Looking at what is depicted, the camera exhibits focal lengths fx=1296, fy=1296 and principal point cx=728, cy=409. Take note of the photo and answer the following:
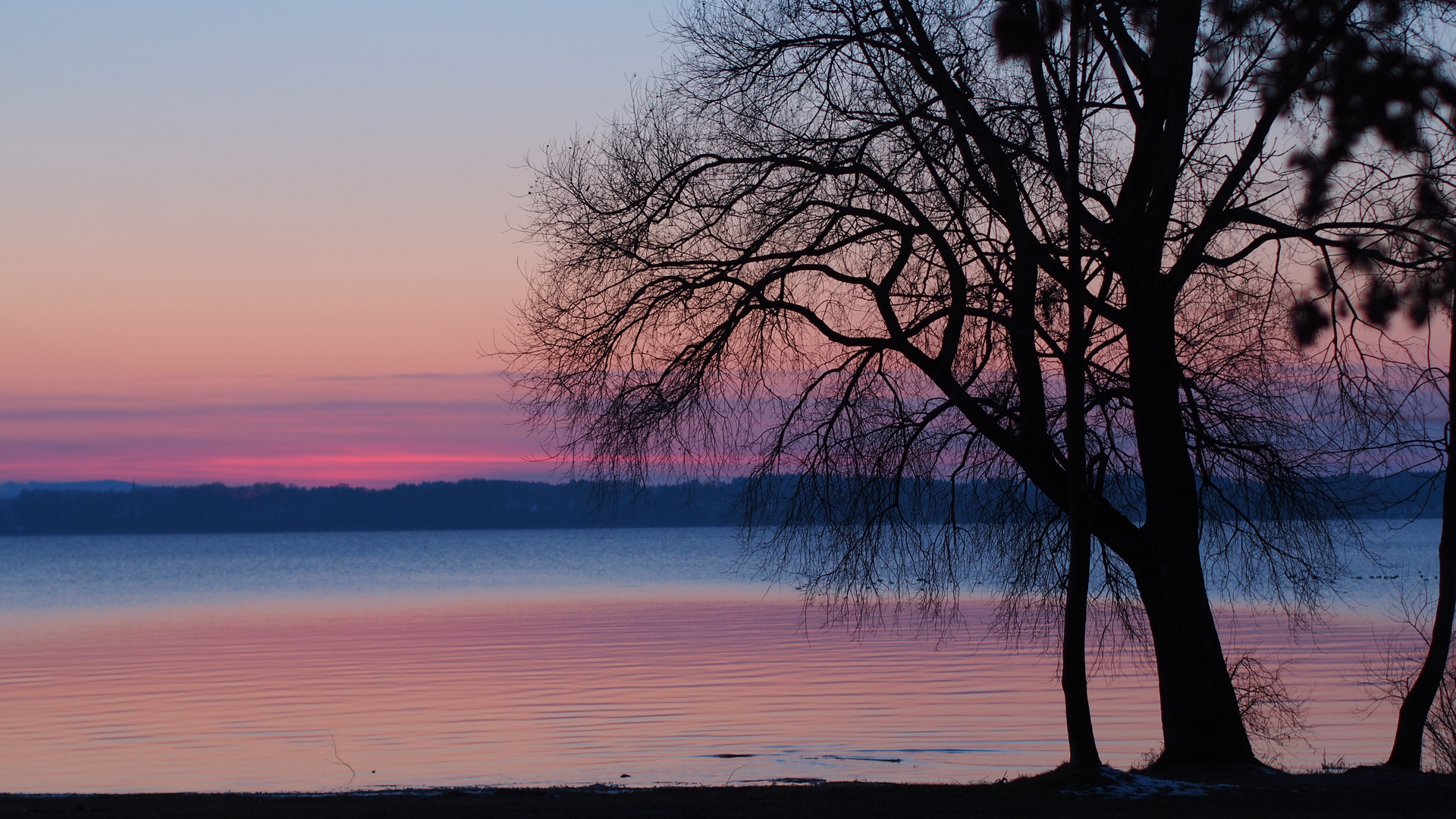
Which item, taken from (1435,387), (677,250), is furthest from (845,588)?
(1435,387)

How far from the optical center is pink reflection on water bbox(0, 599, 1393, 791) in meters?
17.8

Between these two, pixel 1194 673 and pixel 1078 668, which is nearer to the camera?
pixel 1078 668

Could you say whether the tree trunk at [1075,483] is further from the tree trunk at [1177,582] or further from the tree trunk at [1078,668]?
the tree trunk at [1177,582]

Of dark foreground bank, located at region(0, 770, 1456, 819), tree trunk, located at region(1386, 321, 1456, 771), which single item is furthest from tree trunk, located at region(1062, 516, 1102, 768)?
tree trunk, located at region(1386, 321, 1456, 771)

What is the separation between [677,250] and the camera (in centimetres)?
1307

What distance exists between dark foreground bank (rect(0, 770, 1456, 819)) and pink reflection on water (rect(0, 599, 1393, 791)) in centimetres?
477

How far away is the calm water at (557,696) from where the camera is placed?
1798cm

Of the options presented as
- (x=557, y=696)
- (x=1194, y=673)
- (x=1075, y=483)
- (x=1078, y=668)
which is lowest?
(x=557, y=696)

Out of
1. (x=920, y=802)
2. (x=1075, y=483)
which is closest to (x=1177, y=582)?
(x=1075, y=483)

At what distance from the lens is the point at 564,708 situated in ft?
76.9

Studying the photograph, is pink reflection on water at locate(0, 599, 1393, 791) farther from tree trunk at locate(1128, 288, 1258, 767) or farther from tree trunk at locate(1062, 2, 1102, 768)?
tree trunk at locate(1062, 2, 1102, 768)

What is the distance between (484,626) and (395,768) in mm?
23795

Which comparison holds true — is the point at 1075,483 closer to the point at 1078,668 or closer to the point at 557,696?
the point at 1078,668

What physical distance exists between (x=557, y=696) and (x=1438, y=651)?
1600 cm
